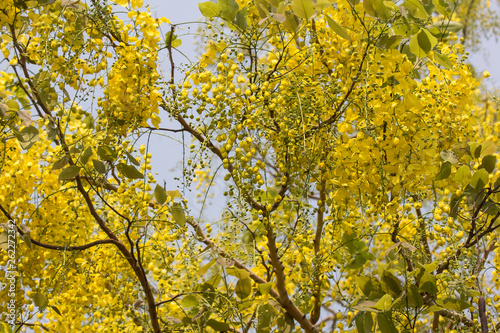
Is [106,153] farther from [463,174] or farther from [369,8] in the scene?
[463,174]

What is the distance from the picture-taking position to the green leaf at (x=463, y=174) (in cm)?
135

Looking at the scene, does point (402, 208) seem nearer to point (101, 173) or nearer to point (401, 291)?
point (401, 291)

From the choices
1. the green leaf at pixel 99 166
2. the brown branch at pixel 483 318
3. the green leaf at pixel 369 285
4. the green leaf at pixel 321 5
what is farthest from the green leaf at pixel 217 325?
the green leaf at pixel 321 5

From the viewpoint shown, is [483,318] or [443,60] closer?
[483,318]

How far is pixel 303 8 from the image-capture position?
1286 millimetres

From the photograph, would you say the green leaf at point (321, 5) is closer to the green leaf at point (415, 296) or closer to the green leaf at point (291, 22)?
the green leaf at point (291, 22)

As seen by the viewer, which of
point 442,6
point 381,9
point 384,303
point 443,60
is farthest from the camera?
point 442,6

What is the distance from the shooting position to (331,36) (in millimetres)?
1479

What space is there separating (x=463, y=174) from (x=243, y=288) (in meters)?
0.62

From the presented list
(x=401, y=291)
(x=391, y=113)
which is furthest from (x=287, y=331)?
(x=391, y=113)

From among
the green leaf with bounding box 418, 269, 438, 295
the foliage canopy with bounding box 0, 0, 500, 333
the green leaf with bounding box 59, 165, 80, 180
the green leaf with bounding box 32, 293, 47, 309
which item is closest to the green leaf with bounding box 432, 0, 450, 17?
the foliage canopy with bounding box 0, 0, 500, 333

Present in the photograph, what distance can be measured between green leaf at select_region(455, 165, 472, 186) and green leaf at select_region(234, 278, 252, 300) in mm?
586

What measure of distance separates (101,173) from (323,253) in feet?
2.21

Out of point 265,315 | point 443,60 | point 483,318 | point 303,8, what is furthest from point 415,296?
point 303,8
